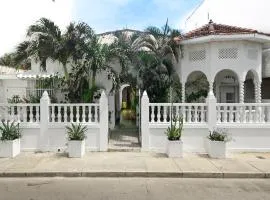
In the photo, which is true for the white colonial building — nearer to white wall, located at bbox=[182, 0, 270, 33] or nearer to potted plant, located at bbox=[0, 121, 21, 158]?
white wall, located at bbox=[182, 0, 270, 33]

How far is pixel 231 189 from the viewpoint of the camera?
8.19 m

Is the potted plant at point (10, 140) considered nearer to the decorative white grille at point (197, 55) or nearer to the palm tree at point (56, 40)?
the palm tree at point (56, 40)

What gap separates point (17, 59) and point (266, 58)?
37.4 feet

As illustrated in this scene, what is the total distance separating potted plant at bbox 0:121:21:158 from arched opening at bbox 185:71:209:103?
7.44m

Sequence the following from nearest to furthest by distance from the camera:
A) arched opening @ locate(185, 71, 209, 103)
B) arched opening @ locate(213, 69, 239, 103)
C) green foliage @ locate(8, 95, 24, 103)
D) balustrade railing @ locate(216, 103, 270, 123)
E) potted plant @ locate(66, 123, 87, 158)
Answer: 1. potted plant @ locate(66, 123, 87, 158)
2. balustrade railing @ locate(216, 103, 270, 123)
3. green foliage @ locate(8, 95, 24, 103)
4. arched opening @ locate(185, 71, 209, 103)
5. arched opening @ locate(213, 69, 239, 103)

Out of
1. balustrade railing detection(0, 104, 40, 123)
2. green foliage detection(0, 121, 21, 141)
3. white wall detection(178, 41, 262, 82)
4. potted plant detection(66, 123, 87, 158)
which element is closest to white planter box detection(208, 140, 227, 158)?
white wall detection(178, 41, 262, 82)

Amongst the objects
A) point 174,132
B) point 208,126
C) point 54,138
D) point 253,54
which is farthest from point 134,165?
point 253,54

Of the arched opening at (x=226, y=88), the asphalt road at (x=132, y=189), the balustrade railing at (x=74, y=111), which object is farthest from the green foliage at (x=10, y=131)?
the arched opening at (x=226, y=88)

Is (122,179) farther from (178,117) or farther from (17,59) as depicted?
(17,59)

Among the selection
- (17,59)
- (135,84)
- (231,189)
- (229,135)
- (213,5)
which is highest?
(213,5)

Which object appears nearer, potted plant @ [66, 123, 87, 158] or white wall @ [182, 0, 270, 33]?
potted plant @ [66, 123, 87, 158]

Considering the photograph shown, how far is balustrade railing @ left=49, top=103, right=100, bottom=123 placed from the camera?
12.4m

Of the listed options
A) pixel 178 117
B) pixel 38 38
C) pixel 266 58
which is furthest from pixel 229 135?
pixel 38 38

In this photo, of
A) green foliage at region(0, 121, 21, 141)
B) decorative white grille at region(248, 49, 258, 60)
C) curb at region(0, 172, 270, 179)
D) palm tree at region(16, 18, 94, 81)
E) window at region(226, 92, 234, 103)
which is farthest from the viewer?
window at region(226, 92, 234, 103)
